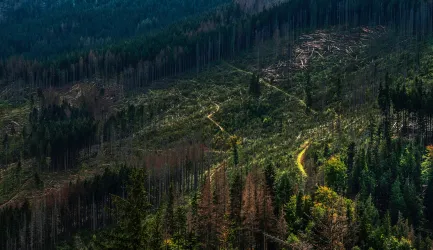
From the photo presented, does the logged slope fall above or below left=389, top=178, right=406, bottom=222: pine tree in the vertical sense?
below

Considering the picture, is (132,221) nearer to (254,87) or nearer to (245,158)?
(245,158)

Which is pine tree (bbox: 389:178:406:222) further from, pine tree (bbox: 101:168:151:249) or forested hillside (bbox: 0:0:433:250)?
pine tree (bbox: 101:168:151:249)

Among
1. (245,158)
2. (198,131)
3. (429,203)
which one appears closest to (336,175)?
(429,203)

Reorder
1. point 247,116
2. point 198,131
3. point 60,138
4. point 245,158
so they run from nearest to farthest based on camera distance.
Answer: point 245,158 → point 60,138 → point 198,131 → point 247,116

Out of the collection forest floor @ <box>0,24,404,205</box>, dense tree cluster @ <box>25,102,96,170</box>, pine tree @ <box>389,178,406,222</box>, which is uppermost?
pine tree @ <box>389,178,406,222</box>

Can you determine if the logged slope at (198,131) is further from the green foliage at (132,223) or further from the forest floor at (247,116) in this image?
the green foliage at (132,223)

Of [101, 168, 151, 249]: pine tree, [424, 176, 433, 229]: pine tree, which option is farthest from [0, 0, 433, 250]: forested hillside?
[424, 176, 433, 229]: pine tree

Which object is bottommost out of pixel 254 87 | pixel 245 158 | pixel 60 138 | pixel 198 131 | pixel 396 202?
pixel 60 138

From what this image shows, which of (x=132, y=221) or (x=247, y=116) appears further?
(x=247, y=116)

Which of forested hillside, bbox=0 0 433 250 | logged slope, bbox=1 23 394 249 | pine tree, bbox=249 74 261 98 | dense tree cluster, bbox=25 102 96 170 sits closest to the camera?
forested hillside, bbox=0 0 433 250

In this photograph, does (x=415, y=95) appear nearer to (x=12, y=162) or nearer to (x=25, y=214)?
(x=25, y=214)
